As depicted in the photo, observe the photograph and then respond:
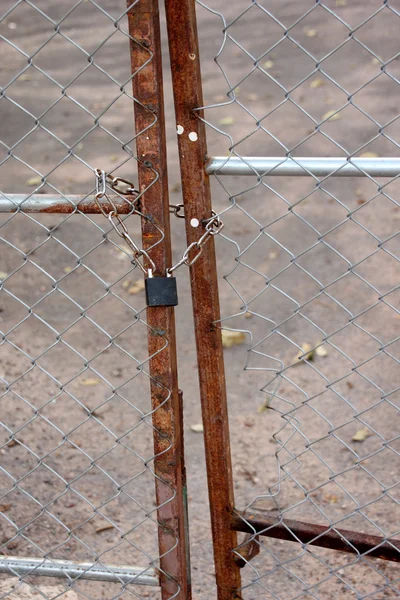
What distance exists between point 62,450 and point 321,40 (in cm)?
581

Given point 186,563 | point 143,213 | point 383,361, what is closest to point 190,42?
point 143,213

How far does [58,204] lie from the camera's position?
1.90m

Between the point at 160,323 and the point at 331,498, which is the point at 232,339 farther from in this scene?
the point at 160,323

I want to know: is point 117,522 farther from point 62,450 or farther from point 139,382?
point 139,382

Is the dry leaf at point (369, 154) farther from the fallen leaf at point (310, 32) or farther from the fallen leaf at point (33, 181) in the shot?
the fallen leaf at point (310, 32)

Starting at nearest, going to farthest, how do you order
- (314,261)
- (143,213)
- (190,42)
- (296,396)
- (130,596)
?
1. (190,42)
2. (143,213)
3. (130,596)
4. (296,396)
5. (314,261)

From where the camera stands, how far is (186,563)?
86.0 inches

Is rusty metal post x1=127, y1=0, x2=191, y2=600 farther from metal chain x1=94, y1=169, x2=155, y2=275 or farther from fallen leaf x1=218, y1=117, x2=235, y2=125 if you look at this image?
fallen leaf x1=218, y1=117, x2=235, y2=125

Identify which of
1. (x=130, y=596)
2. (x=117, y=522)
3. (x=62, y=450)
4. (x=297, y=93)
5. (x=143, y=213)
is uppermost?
(x=297, y=93)

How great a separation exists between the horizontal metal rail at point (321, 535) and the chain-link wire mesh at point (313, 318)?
33 millimetres

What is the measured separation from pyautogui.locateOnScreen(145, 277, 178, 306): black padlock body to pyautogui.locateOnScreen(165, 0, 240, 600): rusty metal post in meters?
0.09

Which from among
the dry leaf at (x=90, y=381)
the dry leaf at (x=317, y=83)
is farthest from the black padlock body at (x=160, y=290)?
the dry leaf at (x=317, y=83)

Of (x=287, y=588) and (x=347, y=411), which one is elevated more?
(x=347, y=411)

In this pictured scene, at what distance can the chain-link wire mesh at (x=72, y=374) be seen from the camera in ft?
7.50
